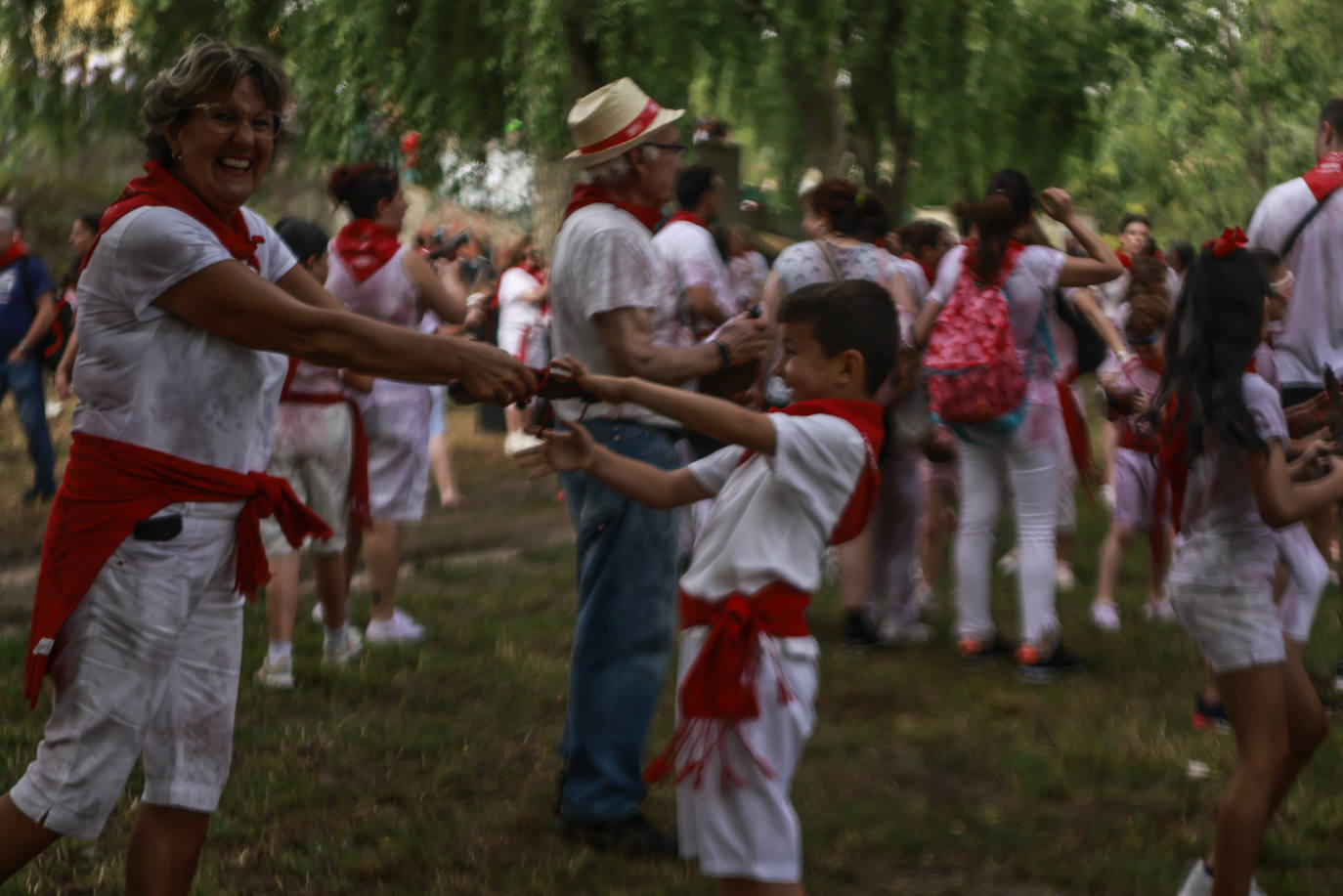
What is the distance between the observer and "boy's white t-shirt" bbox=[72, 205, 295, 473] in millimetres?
2900

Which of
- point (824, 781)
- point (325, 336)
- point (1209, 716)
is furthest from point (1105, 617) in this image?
point (325, 336)

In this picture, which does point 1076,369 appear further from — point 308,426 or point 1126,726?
point 308,426

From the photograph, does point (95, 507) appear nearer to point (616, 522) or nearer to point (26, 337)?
point (616, 522)

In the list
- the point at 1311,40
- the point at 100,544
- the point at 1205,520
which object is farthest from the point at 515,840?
the point at 1311,40

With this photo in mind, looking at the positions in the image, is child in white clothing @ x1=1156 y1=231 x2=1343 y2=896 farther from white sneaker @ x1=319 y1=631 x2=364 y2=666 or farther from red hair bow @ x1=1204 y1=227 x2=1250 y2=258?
white sneaker @ x1=319 y1=631 x2=364 y2=666

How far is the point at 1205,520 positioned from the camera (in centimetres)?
368

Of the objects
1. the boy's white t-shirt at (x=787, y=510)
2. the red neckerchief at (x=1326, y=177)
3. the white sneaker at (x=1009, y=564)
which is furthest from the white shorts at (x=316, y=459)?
the white sneaker at (x=1009, y=564)

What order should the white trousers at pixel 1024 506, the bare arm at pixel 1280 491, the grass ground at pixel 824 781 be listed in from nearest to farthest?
the bare arm at pixel 1280 491, the grass ground at pixel 824 781, the white trousers at pixel 1024 506

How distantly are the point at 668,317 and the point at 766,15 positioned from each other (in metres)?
9.69

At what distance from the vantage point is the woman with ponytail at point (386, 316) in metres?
6.25

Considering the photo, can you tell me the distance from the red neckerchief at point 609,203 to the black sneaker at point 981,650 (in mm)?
3141

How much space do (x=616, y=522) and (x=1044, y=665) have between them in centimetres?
284

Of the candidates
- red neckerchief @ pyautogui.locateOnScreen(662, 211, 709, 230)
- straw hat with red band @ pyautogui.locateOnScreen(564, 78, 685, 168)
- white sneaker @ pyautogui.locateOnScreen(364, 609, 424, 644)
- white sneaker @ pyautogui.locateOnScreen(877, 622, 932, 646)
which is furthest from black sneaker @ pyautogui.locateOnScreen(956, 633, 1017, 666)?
straw hat with red band @ pyautogui.locateOnScreen(564, 78, 685, 168)

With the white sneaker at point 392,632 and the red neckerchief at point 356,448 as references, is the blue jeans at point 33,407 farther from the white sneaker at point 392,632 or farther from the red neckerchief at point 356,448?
the red neckerchief at point 356,448
